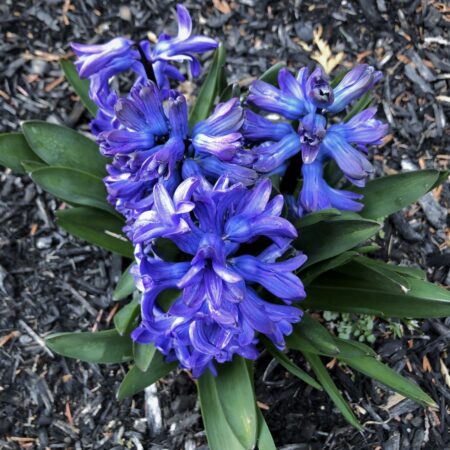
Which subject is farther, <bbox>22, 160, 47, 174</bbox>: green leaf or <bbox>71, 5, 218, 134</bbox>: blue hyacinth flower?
<bbox>22, 160, 47, 174</bbox>: green leaf

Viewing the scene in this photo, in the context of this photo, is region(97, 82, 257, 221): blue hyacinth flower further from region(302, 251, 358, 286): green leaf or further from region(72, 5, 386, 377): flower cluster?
region(302, 251, 358, 286): green leaf

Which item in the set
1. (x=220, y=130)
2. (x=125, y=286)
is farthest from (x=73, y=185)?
Answer: (x=220, y=130)

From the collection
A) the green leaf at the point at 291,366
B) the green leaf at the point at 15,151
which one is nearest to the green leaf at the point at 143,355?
the green leaf at the point at 291,366

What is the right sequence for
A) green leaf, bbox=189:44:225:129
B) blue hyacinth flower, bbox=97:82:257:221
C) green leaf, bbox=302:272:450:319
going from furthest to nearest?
green leaf, bbox=189:44:225:129 → green leaf, bbox=302:272:450:319 → blue hyacinth flower, bbox=97:82:257:221

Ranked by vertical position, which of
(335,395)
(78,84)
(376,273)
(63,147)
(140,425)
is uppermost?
(78,84)

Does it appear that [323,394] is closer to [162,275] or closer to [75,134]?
[162,275]

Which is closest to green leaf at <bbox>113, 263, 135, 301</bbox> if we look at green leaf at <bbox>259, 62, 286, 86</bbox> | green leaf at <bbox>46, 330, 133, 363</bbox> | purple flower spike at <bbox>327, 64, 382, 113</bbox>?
green leaf at <bbox>46, 330, 133, 363</bbox>

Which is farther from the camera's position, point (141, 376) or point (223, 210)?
point (141, 376)

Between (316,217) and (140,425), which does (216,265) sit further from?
(140,425)
